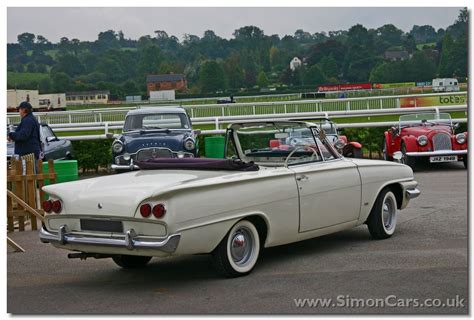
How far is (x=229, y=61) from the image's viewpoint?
863 inches

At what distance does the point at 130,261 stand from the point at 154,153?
8989 millimetres

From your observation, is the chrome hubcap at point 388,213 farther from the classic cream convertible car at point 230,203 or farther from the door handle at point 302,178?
the door handle at point 302,178

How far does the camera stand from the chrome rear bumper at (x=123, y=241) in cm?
632

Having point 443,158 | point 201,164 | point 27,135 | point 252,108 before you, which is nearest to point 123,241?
point 201,164

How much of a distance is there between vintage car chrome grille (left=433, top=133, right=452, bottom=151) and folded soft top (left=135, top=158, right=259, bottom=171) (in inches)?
414

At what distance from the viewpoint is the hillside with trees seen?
57.8 feet

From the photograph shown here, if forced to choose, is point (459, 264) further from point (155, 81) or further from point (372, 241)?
point (155, 81)

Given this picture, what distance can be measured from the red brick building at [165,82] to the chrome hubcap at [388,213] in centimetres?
1497

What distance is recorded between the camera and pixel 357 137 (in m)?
21.2

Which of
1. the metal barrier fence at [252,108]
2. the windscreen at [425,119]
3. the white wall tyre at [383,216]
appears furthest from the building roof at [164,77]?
the white wall tyre at [383,216]

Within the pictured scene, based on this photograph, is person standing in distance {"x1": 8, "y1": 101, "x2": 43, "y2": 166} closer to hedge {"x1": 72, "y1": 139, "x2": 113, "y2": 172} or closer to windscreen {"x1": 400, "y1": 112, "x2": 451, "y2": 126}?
→ hedge {"x1": 72, "y1": 139, "x2": 113, "y2": 172}

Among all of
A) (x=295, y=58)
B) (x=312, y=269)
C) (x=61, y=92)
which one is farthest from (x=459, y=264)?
(x=61, y=92)

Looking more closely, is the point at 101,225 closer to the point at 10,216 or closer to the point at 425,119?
the point at 10,216

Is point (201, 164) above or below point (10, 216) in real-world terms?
above
